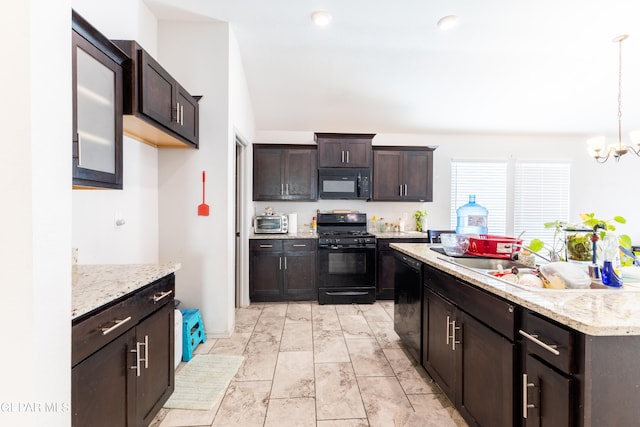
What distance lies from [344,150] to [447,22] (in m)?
1.92

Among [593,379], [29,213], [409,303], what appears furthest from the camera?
[409,303]

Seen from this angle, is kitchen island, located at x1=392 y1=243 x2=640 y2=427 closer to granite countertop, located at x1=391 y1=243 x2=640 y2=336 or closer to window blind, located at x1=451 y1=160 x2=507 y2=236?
granite countertop, located at x1=391 y1=243 x2=640 y2=336

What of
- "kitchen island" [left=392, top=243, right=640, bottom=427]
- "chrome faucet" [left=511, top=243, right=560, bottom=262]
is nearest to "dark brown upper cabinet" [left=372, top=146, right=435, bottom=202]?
"chrome faucet" [left=511, top=243, right=560, bottom=262]

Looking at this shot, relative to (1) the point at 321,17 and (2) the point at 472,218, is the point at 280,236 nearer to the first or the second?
(1) the point at 321,17

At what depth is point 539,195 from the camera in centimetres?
473

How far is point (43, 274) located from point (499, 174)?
5.49m

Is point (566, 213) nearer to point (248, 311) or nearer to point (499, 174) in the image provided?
point (499, 174)

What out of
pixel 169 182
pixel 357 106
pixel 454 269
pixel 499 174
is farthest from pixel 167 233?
pixel 499 174

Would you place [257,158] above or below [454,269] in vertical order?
above

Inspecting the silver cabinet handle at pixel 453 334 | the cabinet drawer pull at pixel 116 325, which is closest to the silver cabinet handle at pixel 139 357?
the cabinet drawer pull at pixel 116 325

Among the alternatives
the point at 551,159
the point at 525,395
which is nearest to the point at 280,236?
the point at 525,395

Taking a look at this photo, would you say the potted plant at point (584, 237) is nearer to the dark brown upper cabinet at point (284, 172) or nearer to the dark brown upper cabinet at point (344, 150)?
the dark brown upper cabinet at point (344, 150)

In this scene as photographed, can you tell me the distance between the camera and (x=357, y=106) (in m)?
4.13

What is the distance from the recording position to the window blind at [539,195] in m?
4.72
